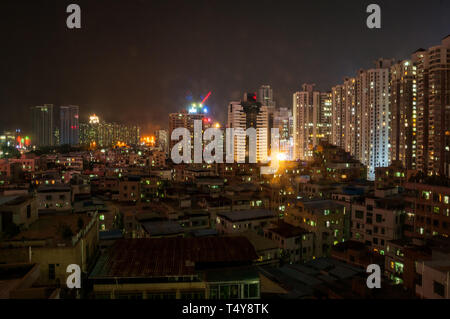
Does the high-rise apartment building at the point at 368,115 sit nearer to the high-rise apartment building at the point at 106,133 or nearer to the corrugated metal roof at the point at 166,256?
the corrugated metal roof at the point at 166,256

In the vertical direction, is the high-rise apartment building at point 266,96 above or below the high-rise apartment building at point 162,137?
above

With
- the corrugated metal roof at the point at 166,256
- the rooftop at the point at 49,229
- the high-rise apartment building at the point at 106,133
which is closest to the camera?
the corrugated metal roof at the point at 166,256

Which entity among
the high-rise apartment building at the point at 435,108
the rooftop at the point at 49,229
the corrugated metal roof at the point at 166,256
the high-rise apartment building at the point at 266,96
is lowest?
the corrugated metal roof at the point at 166,256

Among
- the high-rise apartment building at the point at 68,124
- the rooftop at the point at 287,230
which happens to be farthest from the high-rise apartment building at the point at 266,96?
the rooftop at the point at 287,230

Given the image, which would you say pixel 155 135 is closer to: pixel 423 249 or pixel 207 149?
pixel 207 149

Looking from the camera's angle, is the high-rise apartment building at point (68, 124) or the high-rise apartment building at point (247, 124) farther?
the high-rise apartment building at point (68, 124)

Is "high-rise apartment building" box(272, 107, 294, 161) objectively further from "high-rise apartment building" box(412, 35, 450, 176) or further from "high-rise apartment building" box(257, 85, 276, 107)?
"high-rise apartment building" box(412, 35, 450, 176)

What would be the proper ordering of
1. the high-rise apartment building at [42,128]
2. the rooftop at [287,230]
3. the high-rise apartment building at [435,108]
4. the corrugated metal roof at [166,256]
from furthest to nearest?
1. the high-rise apartment building at [42,128]
2. the high-rise apartment building at [435,108]
3. the rooftop at [287,230]
4. the corrugated metal roof at [166,256]
